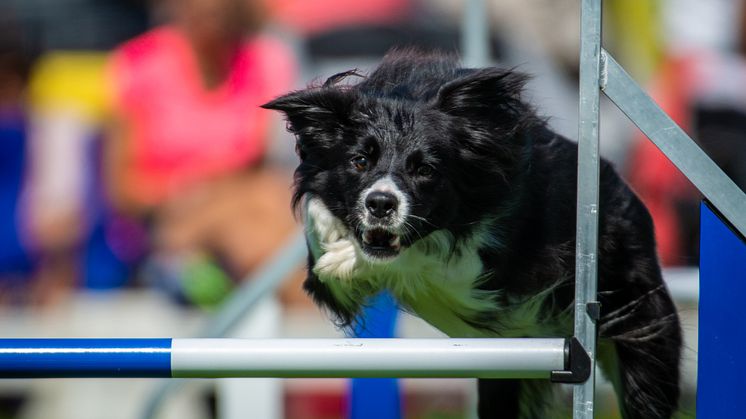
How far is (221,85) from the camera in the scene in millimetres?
5855

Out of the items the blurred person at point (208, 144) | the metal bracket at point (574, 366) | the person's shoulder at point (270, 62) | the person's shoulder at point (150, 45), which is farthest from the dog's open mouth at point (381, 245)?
the person's shoulder at point (150, 45)

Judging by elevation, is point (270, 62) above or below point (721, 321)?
above

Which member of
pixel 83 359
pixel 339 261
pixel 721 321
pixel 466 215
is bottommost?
pixel 83 359

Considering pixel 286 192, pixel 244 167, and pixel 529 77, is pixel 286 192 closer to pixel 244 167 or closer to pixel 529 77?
pixel 244 167

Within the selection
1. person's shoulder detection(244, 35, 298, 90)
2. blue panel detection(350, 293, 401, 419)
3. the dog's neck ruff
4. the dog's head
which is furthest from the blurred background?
the dog's head

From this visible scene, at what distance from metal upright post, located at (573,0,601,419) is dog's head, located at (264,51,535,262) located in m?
0.48

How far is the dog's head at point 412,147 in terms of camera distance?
10.1 ft

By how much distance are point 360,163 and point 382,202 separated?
17 cm

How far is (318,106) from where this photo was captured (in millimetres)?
3133

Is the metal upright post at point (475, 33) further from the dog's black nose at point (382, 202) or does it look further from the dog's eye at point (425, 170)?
the dog's black nose at point (382, 202)

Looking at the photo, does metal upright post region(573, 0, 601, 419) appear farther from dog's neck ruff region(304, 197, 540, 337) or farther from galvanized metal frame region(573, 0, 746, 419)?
dog's neck ruff region(304, 197, 540, 337)

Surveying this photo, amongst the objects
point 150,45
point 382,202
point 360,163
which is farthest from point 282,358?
point 150,45

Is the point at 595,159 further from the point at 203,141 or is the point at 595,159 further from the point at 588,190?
the point at 203,141

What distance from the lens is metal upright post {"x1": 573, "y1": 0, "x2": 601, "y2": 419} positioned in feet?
8.38
